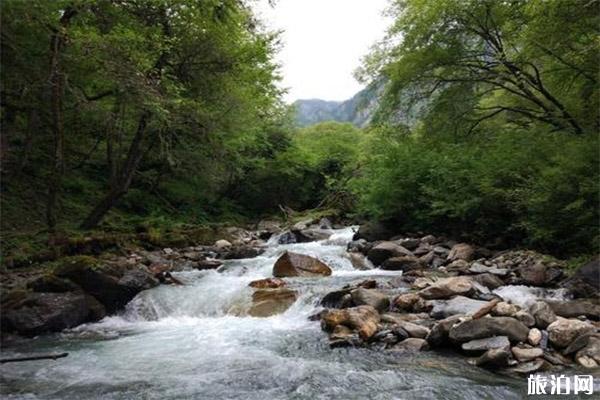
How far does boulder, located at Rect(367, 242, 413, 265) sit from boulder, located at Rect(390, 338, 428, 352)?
5.67 m

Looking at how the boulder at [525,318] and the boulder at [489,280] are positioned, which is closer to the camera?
the boulder at [525,318]

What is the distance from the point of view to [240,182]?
26.2 m

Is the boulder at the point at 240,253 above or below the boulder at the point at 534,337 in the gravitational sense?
above

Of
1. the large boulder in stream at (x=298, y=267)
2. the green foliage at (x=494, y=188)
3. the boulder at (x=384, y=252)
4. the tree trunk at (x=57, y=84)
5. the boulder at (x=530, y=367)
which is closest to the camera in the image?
the boulder at (x=530, y=367)

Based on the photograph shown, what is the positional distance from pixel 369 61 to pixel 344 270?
8.00 metres

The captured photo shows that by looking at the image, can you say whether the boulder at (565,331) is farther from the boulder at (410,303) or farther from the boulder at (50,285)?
the boulder at (50,285)

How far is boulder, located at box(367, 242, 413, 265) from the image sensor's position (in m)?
12.4

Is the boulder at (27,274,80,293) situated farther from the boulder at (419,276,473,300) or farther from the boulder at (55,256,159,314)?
the boulder at (419,276,473,300)

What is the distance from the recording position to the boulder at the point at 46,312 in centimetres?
793

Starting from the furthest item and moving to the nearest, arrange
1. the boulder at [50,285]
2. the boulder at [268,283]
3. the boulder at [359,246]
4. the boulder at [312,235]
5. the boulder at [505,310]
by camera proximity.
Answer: the boulder at [312,235]
the boulder at [359,246]
the boulder at [268,283]
the boulder at [50,285]
the boulder at [505,310]

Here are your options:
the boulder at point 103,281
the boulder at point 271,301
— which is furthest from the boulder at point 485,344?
the boulder at point 103,281

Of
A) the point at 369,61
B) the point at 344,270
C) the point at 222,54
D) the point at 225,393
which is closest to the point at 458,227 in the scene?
the point at 344,270

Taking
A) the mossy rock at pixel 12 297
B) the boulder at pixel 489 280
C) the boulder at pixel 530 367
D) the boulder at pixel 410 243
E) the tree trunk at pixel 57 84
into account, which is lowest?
the boulder at pixel 530 367

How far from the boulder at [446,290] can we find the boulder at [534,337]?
6.01 ft
